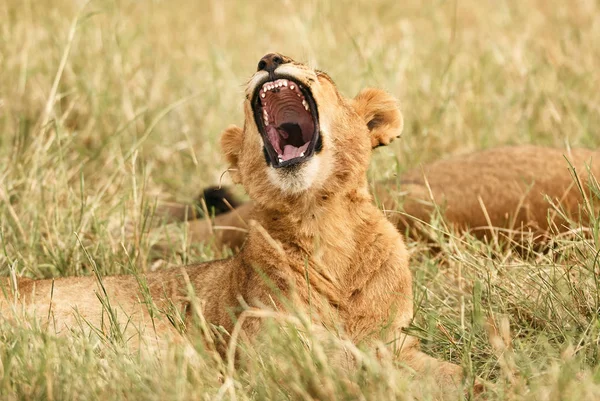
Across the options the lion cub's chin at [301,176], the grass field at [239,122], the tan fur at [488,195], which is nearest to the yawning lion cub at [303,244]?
the lion cub's chin at [301,176]

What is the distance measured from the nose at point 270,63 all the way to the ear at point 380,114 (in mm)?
493

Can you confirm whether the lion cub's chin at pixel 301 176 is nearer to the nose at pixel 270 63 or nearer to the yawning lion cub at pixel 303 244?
the yawning lion cub at pixel 303 244

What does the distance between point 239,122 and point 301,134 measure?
2604 mm

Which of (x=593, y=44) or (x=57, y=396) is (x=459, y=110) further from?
(x=57, y=396)

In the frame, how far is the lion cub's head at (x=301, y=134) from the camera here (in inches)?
150

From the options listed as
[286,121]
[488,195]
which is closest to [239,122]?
[488,195]

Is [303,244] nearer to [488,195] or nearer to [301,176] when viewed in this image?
[301,176]

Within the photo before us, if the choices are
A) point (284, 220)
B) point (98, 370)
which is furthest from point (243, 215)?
point (98, 370)

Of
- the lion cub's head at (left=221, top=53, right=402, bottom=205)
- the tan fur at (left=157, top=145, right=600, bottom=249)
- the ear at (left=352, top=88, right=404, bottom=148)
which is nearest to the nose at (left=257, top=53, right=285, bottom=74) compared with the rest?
the lion cub's head at (left=221, top=53, right=402, bottom=205)

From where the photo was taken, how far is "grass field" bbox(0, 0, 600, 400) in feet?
9.86

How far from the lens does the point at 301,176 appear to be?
377 centimetres

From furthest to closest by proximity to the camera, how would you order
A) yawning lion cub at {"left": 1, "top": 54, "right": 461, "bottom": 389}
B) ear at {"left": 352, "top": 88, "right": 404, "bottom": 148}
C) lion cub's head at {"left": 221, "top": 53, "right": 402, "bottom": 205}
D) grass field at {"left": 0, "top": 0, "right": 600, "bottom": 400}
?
ear at {"left": 352, "top": 88, "right": 404, "bottom": 148}, lion cub's head at {"left": 221, "top": 53, "right": 402, "bottom": 205}, yawning lion cub at {"left": 1, "top": 54, "right": 461, "bottom": 389}, grass field at {"left": 0, "top": 0, "right": 600, "bottom": 400}

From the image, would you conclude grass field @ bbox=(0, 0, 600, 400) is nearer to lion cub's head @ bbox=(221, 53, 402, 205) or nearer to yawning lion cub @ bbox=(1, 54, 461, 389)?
yawning lion cub @ bbox=(1, 54, 461, 389)

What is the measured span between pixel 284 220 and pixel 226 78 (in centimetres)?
347
